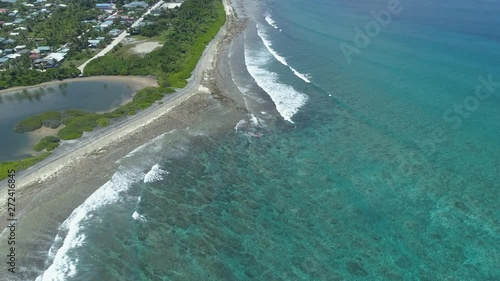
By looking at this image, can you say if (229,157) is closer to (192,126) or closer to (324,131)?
(192,126)

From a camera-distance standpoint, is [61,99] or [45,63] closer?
[61,99]

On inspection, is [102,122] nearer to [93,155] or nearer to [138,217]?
[93,155]

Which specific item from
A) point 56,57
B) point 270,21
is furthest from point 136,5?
point 56,57

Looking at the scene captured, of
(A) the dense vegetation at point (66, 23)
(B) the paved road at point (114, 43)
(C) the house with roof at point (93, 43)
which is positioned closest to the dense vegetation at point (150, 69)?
(A) the dense vegetation at point (66, 23)

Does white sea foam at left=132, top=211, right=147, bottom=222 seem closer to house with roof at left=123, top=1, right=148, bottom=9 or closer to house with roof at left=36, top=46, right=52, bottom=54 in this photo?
house with roof at left=36, top=46, right=52, bottom=54

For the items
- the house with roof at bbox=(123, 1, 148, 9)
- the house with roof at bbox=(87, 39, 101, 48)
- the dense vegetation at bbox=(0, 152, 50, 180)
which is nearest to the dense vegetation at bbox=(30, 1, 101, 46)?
the house with roof at bbox=(87, 39, 101, 48)
